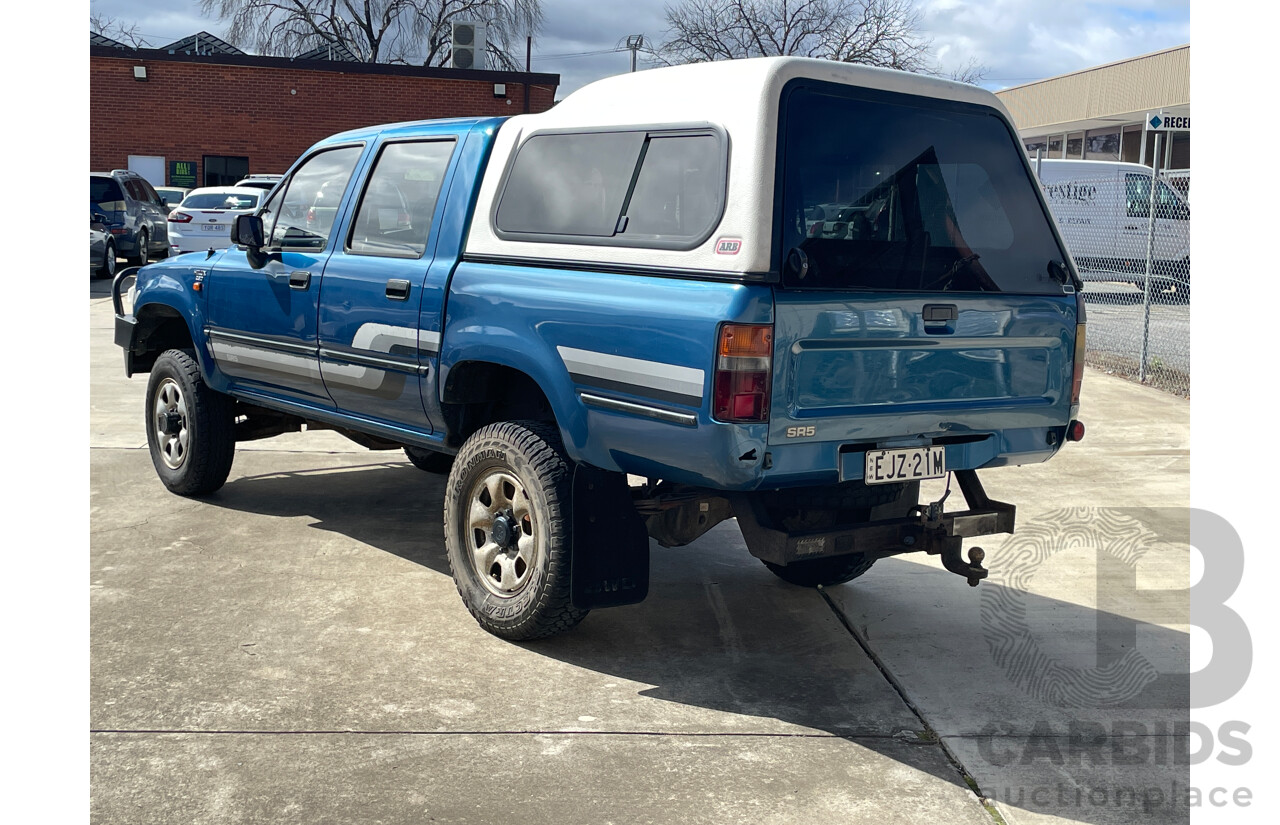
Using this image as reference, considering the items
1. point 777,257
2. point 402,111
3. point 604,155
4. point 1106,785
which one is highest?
point 402,111

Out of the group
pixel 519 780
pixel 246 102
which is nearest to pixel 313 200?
pixel 519 780

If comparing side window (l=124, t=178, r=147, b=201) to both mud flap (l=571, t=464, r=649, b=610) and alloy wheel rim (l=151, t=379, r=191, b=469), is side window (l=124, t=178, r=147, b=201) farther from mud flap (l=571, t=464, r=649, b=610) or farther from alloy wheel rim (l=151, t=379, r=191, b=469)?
mud flap (l=571, t=464, r=649, b=610)

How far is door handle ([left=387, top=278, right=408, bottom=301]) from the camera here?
5.45 meters

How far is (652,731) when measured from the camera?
4.25 metres

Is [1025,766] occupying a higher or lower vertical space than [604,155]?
lower

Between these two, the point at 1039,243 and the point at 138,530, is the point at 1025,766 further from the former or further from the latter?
the point at 138,530

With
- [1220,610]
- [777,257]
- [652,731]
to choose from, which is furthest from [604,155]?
[1220,610]

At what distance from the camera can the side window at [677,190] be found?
4340mm

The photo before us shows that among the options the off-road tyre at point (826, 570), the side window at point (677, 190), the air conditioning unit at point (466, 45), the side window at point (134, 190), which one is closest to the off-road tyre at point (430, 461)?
the off-road tyre at point (826, 570)

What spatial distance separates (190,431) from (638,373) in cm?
371

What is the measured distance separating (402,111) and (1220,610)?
29.7m

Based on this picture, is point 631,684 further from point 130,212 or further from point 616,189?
point 130,212

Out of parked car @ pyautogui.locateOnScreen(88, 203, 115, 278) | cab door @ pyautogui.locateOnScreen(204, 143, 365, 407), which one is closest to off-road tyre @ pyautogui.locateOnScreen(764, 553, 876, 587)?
cab door @ pyautogui.locateOnScreen(204, 143, 365, 407)

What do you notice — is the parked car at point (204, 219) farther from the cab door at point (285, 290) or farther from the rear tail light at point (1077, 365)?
the rear tail light at point (1077, 365)
